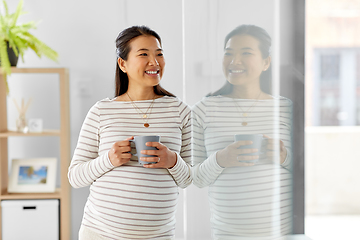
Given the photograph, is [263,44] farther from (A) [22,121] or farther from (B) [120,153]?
(A) [22,121]

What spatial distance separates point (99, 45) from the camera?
2.36 metres

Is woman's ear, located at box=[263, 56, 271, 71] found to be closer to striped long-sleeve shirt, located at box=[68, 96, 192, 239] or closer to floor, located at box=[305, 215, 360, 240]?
floor, located at box=[305, 215, 360, 240]

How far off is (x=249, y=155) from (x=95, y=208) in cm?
→ 97

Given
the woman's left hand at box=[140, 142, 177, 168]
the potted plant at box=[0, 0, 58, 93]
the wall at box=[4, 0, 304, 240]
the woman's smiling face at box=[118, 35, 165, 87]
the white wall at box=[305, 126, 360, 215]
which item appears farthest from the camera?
the wall at box=[4, 0, 304, 240]

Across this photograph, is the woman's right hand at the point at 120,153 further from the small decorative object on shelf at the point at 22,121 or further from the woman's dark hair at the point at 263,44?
the small decorative object on shelf at the point at 22,121

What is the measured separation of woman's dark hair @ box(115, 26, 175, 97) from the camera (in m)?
1.17

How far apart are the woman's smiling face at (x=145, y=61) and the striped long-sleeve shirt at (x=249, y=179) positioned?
798 millimetres

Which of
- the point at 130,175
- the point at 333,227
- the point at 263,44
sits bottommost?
the point at 130,175

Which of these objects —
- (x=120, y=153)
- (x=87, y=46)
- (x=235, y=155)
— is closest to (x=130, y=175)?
(x=120, y=153)

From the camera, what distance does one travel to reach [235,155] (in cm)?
26

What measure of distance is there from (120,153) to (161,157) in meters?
0.12

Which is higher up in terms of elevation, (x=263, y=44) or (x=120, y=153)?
(x=263, y=44)

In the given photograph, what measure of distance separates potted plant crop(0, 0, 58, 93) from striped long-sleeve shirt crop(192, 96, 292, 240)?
2.00 metres

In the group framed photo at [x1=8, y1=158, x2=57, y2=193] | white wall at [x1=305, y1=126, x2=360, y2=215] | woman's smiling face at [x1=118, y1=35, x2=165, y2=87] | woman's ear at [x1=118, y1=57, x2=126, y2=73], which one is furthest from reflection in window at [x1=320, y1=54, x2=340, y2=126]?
framed photo at [x1=8, y1=158, x2=57, y2=193]
